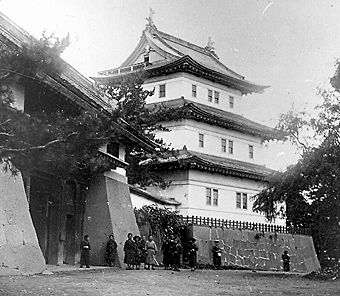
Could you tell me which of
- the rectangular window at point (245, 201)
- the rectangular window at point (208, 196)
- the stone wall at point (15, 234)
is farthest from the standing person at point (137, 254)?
the rectangular window at point (245, 201)

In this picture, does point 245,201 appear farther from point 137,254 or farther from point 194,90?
point 137,254

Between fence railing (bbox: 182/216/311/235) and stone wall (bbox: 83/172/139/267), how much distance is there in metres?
4.96

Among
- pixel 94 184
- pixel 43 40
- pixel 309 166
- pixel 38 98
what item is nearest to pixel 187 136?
pixel 94 184

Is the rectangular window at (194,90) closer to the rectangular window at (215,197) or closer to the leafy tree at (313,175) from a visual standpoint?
the rectangular window at (215,197)

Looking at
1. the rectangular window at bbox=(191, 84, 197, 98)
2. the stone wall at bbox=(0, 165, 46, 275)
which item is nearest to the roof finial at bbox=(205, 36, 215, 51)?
the rectangular window at bbox=(191, 84, 197, 98)

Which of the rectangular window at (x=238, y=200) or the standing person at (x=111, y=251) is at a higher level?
the rectangular window at (x=238, y=200)

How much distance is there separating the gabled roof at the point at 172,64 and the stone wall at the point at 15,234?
1921 centimetres

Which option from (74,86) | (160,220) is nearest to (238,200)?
(160,220)

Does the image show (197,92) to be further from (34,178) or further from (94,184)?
(34,178)

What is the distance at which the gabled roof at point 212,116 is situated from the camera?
32.5 meters

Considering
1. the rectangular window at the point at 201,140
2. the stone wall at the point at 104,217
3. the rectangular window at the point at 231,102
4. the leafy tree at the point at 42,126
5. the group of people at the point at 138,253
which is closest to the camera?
the leafy tree at the point at 42,126

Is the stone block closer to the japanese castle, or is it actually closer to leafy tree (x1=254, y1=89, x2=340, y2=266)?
leafy tree (x1=254, y1=89, x2=340, y2=266)

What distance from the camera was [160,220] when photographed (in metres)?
24.5

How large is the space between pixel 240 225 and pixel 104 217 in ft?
30.6
